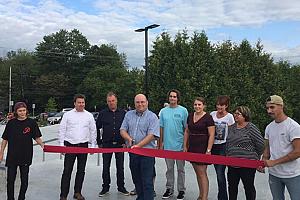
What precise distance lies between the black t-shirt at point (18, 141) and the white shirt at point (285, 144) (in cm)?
349

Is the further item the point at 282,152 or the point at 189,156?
the point at 189,156

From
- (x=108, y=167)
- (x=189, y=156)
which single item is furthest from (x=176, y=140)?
(x=108, y=167)

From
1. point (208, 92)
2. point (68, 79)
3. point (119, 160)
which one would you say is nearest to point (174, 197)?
point (119, 160)

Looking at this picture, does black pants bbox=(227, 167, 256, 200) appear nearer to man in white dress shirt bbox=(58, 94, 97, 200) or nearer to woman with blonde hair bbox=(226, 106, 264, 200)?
woman with blonde hair bbox=(226, 106, 264, 200)

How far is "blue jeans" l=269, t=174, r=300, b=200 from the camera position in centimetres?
406

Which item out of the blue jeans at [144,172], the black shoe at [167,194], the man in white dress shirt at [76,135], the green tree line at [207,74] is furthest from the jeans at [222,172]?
the green tree line at [207,74]

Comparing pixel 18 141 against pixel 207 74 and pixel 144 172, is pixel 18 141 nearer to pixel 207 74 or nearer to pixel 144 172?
pixel 144 172

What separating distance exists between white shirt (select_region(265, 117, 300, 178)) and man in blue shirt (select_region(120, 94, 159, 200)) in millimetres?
1808

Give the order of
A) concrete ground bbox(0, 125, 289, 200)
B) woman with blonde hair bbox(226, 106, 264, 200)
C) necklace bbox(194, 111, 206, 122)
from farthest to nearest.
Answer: concrete ground bbox(0, 125, 289, 200) → necklace bbox(194, 111, 206, 122) → woman with blonde hair bbox(226, 106, 264, 200)

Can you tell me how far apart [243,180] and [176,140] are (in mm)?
1388

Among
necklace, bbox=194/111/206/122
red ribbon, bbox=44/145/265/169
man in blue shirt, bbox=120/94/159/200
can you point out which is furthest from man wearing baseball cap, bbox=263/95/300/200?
man in blue shirt, bbox=120/94/159/200

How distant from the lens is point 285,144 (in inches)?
162

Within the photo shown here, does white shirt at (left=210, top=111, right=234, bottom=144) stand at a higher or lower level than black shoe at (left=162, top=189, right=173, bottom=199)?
higher

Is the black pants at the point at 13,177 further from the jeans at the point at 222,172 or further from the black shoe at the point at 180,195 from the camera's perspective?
the jeans at the point at 222,172
